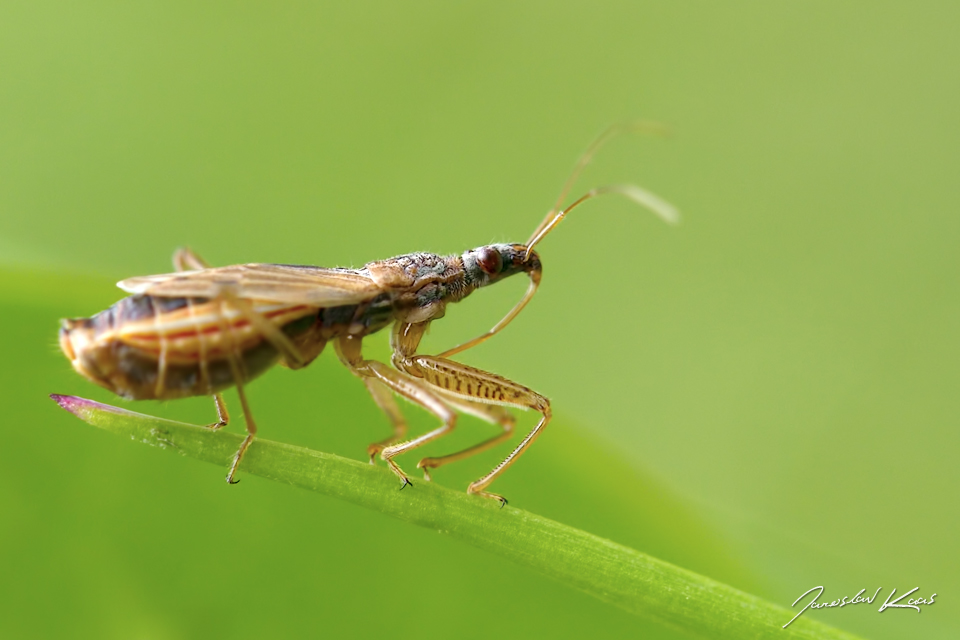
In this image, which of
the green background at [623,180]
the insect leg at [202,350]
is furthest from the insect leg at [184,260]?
the green background at [623,180]

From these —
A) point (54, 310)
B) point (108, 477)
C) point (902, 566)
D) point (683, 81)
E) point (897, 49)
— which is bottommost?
point (902, 566)

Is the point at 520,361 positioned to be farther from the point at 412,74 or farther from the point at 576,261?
the point at 412,74

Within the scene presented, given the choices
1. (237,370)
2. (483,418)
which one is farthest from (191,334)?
(483,418)

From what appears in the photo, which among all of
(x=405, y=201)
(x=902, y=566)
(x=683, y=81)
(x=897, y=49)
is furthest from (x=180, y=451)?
(x=897, y=49)

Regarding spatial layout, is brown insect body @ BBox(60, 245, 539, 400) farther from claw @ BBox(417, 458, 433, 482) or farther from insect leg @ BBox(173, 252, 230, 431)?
claw @ BBox(417, 458, 433, 482)

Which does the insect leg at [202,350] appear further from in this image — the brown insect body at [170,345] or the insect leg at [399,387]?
the insect leg at [399,387]

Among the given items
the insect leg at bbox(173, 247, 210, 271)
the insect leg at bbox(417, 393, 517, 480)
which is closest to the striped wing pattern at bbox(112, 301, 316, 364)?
the insect leg at bbox(417, 393, 517, 480)
